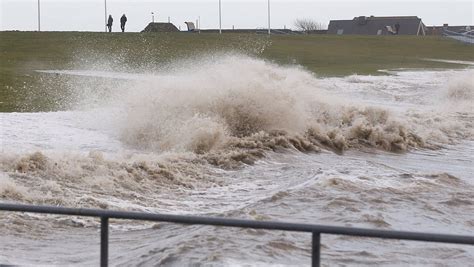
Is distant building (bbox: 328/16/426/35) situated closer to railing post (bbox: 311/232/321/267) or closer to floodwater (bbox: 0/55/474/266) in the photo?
floodwater (bbox: 0/55/474/266)

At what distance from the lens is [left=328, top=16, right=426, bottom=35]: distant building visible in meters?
95.1

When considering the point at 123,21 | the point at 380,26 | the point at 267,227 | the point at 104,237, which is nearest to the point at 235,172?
the point at 104,237

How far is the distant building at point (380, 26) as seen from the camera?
312 feet

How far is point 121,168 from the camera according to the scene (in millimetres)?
11680

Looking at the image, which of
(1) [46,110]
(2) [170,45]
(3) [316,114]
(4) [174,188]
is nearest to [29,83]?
(1) [46,110]

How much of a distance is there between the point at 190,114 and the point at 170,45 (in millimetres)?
33410

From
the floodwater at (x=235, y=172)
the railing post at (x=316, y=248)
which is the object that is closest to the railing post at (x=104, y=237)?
the railing post at (x=316, y=248)

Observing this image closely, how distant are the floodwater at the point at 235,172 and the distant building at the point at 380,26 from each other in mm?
72989

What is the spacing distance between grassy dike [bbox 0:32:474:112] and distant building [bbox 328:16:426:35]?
1005 inches

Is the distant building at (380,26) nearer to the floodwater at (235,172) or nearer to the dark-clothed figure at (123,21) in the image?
the dark-clothed figure at (123,21)

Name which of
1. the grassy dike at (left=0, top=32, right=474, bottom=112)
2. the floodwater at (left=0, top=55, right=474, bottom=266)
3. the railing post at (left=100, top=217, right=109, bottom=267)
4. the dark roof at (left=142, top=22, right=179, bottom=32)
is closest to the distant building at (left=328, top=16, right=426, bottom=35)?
the grassy dike at (left=0, top=32, right=474, bottom=112)

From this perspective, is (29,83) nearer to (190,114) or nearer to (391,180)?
(190,114)

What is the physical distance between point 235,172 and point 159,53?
32400 mm

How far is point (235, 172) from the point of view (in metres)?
12.7
